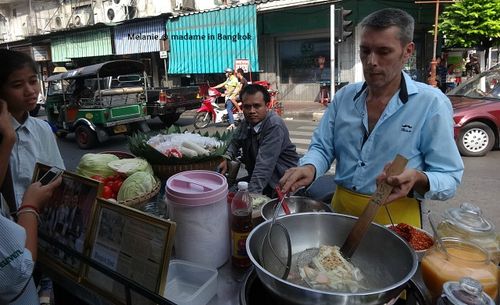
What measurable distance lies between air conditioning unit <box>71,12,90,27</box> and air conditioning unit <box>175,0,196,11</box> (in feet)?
22.9

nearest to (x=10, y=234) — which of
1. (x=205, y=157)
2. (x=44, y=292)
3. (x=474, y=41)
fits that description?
(x=205, y=157)

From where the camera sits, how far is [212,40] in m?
15.1

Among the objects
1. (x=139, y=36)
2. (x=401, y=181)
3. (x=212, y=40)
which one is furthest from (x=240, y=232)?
(x=139, y=36)

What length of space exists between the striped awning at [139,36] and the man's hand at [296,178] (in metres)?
16.2

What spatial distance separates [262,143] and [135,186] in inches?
50.8

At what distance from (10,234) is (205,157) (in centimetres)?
108

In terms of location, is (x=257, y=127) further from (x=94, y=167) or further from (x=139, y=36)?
(x=139, y=36)

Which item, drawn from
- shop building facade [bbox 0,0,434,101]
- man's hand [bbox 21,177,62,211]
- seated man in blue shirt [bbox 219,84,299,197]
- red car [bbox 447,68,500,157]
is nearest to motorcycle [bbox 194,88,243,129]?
shop building facade [bbox 0,0,434,101]

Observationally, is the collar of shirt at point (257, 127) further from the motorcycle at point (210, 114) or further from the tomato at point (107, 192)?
the motorcycle at point (210, 114)

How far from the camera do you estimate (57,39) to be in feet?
68.5

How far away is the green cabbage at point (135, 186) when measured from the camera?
1.75 m

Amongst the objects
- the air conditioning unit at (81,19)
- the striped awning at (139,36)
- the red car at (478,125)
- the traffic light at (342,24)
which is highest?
the air conditioning unit at (81,19)

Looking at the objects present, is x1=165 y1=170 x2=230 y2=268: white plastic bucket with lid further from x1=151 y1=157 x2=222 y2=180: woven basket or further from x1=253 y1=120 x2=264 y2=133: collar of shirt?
x1=253 y1=120 x2=264 y2=133: collar of shirt

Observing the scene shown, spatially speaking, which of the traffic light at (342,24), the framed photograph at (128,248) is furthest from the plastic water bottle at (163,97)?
the framed photograph at (128,248)
